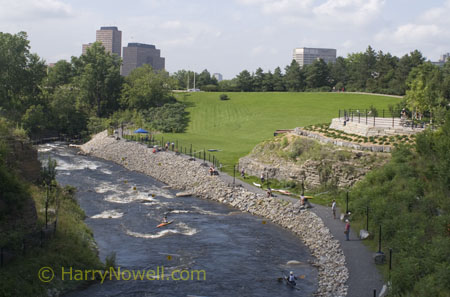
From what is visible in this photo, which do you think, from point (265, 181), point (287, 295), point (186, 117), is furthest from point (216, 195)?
point (186, 117)

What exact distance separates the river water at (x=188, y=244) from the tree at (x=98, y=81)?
164 ft

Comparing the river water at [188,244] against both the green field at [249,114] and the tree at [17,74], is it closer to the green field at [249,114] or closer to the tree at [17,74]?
the green field at [249,114]

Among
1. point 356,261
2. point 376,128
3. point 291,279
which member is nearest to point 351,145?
point 376,128

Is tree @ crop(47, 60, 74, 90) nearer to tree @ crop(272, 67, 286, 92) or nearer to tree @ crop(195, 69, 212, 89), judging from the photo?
tree @ crop(195, 69, 212, 89)

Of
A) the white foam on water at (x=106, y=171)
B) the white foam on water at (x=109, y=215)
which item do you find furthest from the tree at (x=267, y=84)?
the white foam on water at (x=109, y=215)

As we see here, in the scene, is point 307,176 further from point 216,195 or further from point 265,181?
point 216,195

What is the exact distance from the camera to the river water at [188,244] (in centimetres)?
2545

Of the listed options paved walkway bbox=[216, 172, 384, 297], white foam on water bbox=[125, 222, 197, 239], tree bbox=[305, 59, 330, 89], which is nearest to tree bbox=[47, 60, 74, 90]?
tree bbox=[305, 59, 330, 89]

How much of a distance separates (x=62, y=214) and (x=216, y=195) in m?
18.3

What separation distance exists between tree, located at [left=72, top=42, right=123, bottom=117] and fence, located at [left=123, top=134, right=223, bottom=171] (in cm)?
2522

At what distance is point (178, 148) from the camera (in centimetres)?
6569

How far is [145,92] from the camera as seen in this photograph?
322 feet

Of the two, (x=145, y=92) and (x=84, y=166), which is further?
(x=145, y=92)

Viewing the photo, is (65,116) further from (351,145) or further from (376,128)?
(376,128)
